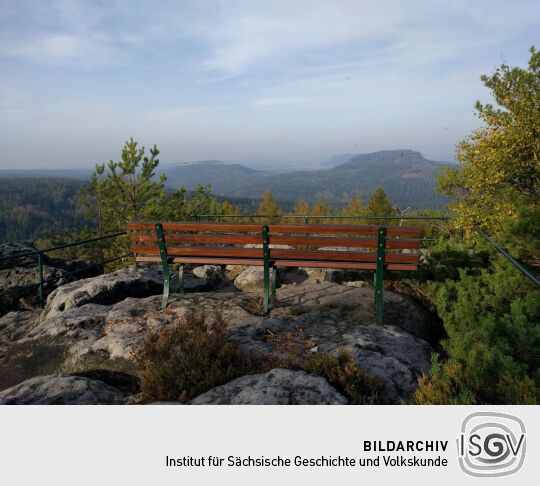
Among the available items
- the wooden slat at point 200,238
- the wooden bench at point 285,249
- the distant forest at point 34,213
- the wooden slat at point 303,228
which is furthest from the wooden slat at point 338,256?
the distant forest at point 34,213

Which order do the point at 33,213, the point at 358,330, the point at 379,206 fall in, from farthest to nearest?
the point at 33,213 < the point at 379,206 < the point at 358,330

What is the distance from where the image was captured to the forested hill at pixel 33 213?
5394 inches

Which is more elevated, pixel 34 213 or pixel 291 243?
pixel 291 243

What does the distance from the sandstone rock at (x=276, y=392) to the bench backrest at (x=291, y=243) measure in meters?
1.93

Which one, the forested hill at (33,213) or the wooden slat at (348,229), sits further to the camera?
the forested hill at (33,213)

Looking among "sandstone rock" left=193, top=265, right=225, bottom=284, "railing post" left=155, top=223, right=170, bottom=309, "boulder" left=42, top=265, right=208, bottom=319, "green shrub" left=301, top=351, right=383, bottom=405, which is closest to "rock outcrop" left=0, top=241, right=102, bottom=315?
"boulder" left=42, top=265, right=208, bottom=319

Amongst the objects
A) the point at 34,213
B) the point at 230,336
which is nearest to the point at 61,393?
the point at 230,336

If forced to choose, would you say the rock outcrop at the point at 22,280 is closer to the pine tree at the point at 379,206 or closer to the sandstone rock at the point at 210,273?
the sandstone rock at the point at 210,273

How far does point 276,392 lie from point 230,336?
1.30 m

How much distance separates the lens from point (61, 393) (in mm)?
3309
